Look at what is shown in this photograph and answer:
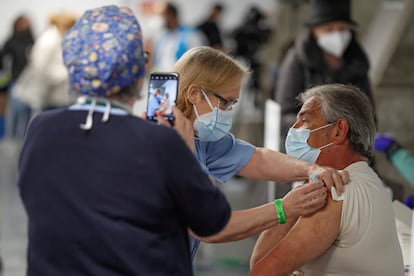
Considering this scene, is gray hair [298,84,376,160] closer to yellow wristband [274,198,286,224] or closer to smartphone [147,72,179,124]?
yellow wristband [274,198,286,224]

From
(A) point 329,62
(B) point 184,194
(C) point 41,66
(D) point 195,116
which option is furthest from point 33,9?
(B) point 184,194

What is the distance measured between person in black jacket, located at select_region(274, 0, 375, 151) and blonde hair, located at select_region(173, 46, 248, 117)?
2.20 m

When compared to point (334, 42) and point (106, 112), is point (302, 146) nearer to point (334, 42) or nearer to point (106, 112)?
point (106, 112)

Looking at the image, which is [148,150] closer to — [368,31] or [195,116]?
[195,116]

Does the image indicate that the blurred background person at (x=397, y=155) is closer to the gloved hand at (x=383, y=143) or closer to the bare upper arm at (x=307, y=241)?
the gloved hand at (x=383, y=143)

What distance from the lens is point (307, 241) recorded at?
8.71ft

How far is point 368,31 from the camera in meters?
8.43

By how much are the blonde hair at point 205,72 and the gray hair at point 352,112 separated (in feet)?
1.00

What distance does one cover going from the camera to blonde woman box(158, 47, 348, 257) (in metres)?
A: 2.54

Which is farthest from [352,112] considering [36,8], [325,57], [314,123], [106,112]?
[36,8]

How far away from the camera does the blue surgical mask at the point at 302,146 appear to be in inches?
115

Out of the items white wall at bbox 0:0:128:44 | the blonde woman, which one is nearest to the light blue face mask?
the blonde woman

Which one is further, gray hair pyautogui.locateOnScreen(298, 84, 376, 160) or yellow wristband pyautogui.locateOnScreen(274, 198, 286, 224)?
gray hair pyautogui.locateOnScreen(298, 84, 376, 160)

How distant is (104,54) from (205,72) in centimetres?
83
